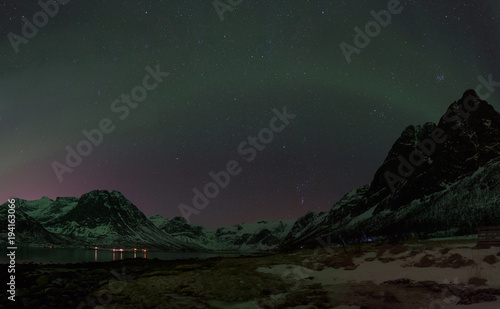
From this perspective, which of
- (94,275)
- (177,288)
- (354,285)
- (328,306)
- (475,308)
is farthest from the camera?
(94,275)

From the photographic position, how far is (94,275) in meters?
30.4

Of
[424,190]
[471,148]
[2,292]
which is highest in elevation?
[471,148]

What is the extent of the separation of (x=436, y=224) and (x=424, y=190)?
46.0m

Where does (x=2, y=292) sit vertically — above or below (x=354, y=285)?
above

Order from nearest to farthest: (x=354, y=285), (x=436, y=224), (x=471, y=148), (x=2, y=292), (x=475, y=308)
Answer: (x=475, y=308) < (x=354, y=285) < (x=2, y=292) < (x=436, y=224) < (x=471, y=148)

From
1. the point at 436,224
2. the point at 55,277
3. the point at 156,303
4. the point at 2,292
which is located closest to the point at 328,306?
the point at 156,303

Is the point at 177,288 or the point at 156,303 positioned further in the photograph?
the point at 177,288

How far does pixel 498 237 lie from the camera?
71.9 ft

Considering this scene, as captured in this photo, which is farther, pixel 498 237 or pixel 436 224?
pixel 436 224

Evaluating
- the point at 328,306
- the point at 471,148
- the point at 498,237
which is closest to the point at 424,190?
the point at 471,148

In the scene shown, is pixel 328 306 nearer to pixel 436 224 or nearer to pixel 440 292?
pixel 440 292

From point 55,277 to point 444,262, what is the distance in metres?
26.4

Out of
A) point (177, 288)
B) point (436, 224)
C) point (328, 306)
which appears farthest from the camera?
point (436, 224)

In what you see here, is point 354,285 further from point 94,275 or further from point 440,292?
point 94,275
